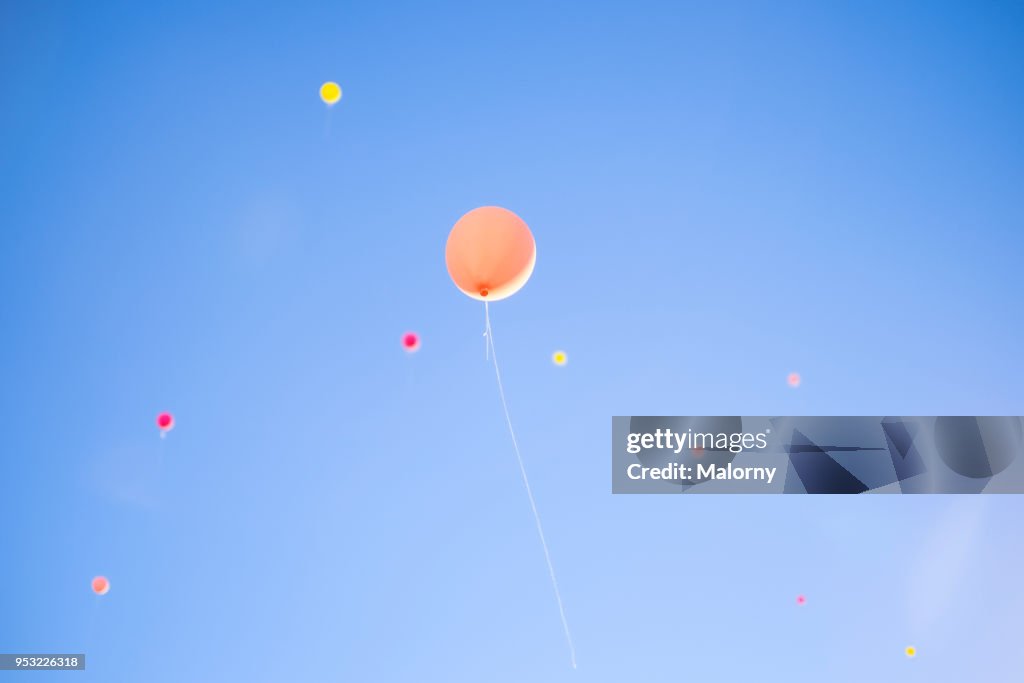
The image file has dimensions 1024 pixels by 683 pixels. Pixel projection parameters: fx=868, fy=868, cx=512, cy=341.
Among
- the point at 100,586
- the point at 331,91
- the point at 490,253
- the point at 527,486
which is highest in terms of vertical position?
the point at 331,91

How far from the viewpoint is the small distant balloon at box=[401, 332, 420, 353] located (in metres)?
4.07

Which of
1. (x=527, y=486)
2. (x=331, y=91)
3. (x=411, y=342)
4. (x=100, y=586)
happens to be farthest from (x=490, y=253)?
(x=100, y=586)

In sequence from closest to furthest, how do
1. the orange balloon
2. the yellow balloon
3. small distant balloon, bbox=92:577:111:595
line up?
the orange balloon < small distant balloon, bbox=92:577:111:595 < the yellow balloon

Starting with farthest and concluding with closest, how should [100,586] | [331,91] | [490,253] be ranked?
[331,91] < [100,586] < [490,253]

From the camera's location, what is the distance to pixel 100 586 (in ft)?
12.9

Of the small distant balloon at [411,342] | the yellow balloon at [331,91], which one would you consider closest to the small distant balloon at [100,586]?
the small distant balloon at [411,342]

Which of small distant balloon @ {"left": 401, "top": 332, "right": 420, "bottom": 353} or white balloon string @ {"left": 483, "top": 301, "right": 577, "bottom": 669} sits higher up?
small distant balloon @ {"left": 401, "top": 332, "right": 420, "bottom": 353}

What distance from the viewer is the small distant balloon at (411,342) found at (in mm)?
4066

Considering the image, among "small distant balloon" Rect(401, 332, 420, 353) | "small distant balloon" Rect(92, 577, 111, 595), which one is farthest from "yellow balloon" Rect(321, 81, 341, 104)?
"small distant balloon" Rect(92, 577, 111, 595)

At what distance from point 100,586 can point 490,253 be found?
7.86 ft

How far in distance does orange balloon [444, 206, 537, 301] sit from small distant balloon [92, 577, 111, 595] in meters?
2.19

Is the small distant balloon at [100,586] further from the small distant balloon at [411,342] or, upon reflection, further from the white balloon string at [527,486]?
the white balloon string at [527,486]

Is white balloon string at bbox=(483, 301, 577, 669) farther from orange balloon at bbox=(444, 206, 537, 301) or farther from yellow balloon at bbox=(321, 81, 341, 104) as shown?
yellow balloon at bbox=(321, 81, 341, 104)

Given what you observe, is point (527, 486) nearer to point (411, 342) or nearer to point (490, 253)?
point (411, 342)
